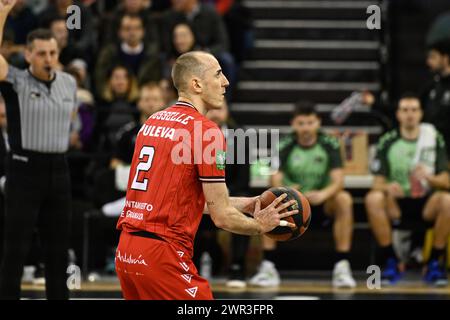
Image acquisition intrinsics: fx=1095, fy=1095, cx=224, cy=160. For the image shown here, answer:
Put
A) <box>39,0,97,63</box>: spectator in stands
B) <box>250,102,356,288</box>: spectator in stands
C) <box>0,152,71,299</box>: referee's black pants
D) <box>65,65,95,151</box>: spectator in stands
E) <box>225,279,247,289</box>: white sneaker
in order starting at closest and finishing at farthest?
<box>0,152,71,299</box>: referee's black pants → <box>225,279,247,289</box>: white sneaker → <box>250,102,356,288</box>: spectator in stands → <box>65,65,95,151</box>: spectator in stands → <box>39,0,97,63</box>: spectator in stands

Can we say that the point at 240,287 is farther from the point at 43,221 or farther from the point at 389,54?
the point at 389,54

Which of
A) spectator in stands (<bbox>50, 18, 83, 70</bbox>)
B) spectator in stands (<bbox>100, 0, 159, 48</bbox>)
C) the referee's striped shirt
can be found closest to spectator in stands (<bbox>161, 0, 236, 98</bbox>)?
spectator in stands (<bbox>100, 0, 159, 48</bbox>)

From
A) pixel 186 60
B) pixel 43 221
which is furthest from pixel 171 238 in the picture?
pixel 43 221

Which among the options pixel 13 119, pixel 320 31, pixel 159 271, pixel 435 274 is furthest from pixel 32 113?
pixel 320 31

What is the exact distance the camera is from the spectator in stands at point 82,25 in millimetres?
13547

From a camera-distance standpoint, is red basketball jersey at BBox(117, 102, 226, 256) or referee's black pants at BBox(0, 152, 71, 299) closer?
red basketball jersey at BBox(117, 102, 226, 256)

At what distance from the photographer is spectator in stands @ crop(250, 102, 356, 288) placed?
36.7 ft

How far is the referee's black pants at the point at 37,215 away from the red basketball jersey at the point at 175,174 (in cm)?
241

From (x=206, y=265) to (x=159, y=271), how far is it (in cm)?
589

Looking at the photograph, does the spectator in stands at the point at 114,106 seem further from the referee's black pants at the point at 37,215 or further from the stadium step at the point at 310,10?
the referee's black pants at the point at 37,215

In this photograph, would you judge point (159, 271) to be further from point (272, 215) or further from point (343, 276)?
point (343, 276)

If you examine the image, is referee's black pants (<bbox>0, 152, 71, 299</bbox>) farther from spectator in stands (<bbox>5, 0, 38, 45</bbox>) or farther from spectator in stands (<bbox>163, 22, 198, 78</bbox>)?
spectator in stands (<bbox>5, 0, 38, 45</bbox>)

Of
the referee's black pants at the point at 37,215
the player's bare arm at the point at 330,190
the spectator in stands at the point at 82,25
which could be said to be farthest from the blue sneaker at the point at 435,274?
the spectator in stands at the point at 82,25
